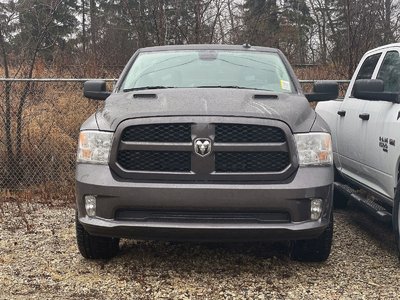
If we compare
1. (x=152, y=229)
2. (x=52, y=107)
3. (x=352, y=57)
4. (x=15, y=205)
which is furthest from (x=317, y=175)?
(x=352, y=57)

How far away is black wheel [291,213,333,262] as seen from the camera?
425cm

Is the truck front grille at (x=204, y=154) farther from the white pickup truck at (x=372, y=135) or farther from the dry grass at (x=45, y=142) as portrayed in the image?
the dry grass at (x=45, y=142)

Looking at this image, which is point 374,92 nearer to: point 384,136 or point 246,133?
point 384,136

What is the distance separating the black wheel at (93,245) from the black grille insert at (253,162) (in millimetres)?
1308

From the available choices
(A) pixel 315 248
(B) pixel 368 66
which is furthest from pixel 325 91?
(A) pixel 315 248

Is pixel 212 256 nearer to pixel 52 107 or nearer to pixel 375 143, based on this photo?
pixel 375 143

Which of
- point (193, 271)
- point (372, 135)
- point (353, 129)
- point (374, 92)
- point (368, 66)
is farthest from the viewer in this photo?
point (368, 66)

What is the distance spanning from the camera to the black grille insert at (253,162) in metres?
3.82

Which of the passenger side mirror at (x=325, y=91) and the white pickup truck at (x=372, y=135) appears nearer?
the white pickup truck at (x=372, y=135)

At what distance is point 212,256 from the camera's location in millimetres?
4617

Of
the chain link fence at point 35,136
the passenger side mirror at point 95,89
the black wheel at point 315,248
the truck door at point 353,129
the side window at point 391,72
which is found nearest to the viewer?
the black wheel at point 315,248

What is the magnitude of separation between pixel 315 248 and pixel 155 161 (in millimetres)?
1613

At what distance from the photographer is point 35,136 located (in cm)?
784

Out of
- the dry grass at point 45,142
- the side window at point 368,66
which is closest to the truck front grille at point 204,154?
the side window at point 368,66
